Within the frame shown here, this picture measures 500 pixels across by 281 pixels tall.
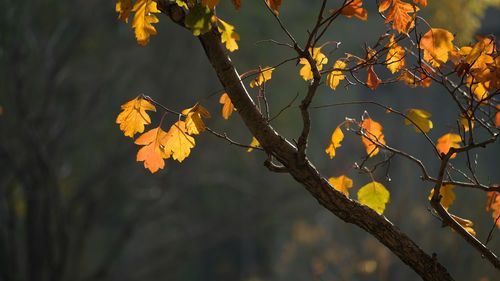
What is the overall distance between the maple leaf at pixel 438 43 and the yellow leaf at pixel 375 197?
36 cm

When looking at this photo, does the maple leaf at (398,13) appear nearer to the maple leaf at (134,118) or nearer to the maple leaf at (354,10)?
the maple leaf at (354,10)

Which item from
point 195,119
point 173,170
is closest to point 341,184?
point 195,119

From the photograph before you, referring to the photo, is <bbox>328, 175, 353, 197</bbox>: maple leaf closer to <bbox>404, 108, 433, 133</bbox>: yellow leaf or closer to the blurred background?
<bbox>404, 108, 433, 133</bbox>: yellow leaf

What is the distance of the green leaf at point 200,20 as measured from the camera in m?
1.63

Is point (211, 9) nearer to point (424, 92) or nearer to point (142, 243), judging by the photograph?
point (424, 92)

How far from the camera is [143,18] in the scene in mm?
1798

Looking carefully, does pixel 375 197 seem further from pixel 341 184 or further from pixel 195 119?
pixel 195 119

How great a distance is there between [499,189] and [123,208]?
9673 mm

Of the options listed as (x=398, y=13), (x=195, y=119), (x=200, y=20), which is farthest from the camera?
(x=398, y=13)

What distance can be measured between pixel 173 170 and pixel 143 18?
7.47 metres

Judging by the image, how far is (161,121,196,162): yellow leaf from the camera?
6.45 feet

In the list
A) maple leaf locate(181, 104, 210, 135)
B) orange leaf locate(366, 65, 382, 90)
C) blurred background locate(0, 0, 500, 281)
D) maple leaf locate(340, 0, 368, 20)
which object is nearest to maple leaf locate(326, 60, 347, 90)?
orange leaf locate(366, 65, 382, 90)

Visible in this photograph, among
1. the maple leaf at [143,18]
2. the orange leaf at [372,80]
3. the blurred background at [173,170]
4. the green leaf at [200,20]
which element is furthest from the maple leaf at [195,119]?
the blurred background at [173,170]

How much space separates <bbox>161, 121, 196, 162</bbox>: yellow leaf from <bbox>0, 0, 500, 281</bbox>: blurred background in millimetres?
4576
